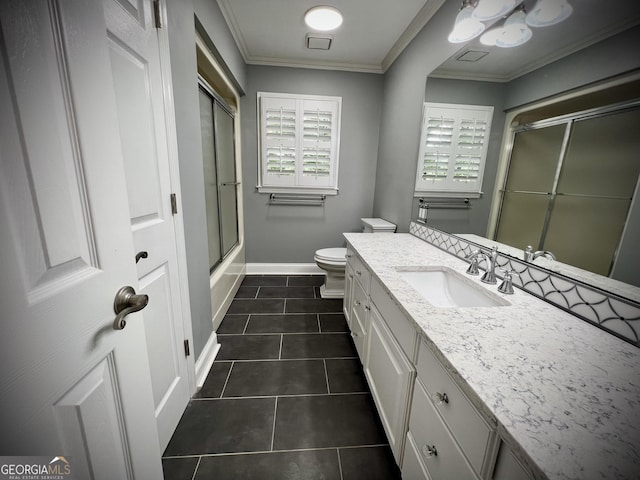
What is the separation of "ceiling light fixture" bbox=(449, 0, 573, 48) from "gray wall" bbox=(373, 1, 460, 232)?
0.40ft

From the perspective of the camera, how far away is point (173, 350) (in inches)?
48.2

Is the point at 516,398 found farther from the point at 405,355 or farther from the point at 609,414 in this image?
the point at 405,355

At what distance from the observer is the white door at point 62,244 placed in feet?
1.27

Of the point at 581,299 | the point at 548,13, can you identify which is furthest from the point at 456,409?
the point at 548,13

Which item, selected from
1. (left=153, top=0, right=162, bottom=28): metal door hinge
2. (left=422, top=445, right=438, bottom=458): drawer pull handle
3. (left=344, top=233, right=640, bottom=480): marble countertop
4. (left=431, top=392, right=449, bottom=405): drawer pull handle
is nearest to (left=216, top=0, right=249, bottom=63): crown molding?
(left=153, top=0, right=162, bottom=28): metal door hinge

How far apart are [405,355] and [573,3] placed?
1.43m

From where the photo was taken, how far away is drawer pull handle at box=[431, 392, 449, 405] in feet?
2.29

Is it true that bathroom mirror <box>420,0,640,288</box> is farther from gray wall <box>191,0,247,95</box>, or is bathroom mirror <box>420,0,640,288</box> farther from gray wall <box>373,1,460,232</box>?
gray wall <box>191,0,247,95</box>

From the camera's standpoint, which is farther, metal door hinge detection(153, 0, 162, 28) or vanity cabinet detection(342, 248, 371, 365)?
vanity cabinet detection(342, 248, 371, 365)

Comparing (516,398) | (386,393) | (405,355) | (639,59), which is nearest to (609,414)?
(516,398)

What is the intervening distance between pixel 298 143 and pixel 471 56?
184cm

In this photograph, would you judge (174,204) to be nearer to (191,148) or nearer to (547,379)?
(191,148)

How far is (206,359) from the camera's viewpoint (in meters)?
1.64

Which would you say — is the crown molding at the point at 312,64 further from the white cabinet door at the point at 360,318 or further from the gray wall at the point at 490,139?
the white cabinet door at the point at 360,318
